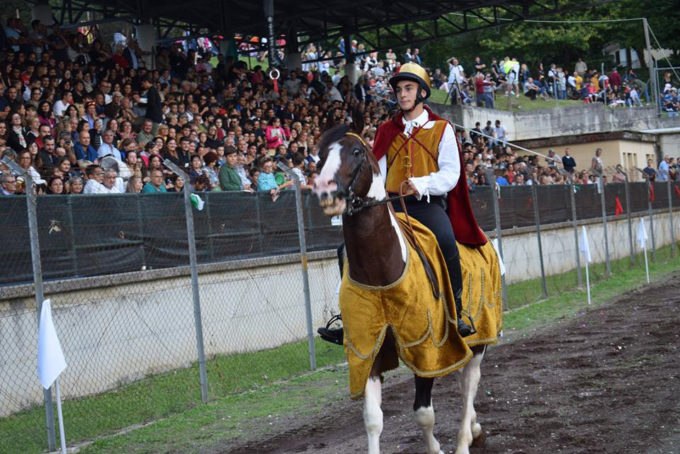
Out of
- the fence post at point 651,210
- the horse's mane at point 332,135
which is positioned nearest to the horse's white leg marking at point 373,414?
the horse's mane at point 332,135

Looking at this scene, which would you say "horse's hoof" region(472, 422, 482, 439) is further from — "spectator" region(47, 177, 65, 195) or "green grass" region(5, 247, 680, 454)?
A: "spectator" region(47, 177, 65, 195)

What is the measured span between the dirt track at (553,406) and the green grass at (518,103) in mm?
30929

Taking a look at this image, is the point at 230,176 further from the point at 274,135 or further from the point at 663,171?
the point at 663,171

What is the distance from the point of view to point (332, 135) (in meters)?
7.26

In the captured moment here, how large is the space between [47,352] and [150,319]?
13.5 feet

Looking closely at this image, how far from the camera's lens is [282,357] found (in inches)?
576

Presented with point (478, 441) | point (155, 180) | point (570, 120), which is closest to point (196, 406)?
point (478, 441)

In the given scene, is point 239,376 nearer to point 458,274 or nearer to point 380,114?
point 458,274

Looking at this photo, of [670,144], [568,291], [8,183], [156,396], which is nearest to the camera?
[156,396]

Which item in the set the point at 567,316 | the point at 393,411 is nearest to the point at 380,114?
the point at 567,316

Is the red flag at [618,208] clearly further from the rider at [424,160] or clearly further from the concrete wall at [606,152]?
the rider at [424,160]

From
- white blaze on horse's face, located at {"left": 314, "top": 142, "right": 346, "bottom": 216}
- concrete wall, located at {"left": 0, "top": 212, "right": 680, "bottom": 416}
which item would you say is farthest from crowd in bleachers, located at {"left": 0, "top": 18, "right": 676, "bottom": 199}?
concrete wall, located at {"left": 0, "top": 212, "right": 680, "bottom": 416}

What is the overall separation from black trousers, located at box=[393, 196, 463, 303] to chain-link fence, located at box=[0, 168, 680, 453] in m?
3.98

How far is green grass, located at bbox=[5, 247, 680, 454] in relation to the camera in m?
9.92
